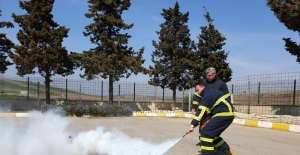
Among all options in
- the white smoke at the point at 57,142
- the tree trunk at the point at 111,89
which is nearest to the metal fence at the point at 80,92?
the tree trunk at the point at 111,89

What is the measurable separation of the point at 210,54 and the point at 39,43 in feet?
41.0

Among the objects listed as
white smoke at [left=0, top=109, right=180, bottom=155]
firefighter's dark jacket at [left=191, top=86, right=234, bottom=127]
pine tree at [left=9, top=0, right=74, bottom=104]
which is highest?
pine tree at [left=9, top=0, right=74, bottom=104]

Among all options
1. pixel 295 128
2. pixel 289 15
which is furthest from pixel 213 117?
pixel 289 15

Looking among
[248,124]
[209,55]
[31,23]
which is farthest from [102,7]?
[248,124]

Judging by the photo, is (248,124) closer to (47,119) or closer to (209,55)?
(209,55)

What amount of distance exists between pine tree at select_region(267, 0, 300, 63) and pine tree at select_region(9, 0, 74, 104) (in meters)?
14.4

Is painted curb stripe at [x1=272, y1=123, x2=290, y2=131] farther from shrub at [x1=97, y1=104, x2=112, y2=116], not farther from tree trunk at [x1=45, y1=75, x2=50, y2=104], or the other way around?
tree trunk at [x1=45, y1=75, x2=50, y2=104]

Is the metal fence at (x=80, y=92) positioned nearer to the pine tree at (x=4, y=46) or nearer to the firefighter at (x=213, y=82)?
the pine tree at (x=4, y=46)

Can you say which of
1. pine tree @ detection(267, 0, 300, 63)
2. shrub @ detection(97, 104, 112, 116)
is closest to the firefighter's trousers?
pine tree @ detection(267, 0, 300, 63)

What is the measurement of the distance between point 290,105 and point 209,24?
9.47m

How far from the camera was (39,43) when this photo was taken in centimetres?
2286

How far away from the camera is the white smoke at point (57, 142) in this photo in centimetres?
656

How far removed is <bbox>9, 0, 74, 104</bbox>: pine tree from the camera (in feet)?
72.8

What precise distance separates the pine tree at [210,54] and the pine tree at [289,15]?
23.2 ft
